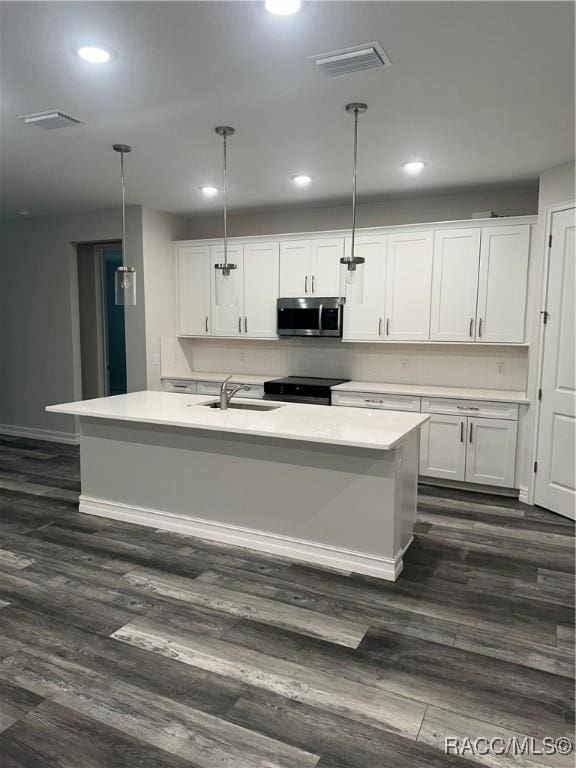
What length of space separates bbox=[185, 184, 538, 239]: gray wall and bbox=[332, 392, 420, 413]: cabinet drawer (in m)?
1.79

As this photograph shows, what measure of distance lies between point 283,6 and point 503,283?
3.30 meters

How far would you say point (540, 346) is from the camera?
14.2 feet

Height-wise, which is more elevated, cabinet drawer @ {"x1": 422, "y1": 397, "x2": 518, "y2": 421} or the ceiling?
the ceiling

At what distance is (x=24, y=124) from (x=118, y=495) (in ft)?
8.58

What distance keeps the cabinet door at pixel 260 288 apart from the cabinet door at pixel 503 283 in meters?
2.09

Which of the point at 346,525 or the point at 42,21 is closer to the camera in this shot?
the point at 42,21

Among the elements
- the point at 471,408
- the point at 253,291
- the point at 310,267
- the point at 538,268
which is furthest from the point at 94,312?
the point at 538,268

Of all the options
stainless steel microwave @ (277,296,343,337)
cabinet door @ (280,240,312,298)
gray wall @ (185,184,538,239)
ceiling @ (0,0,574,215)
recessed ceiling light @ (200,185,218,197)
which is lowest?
stainless steel microwave @ (277,296,343,337)

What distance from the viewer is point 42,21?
219 cm

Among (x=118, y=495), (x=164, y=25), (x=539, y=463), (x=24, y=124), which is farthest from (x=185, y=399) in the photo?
(x=539, y=463)

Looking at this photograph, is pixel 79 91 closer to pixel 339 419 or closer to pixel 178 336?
pixel 339 419

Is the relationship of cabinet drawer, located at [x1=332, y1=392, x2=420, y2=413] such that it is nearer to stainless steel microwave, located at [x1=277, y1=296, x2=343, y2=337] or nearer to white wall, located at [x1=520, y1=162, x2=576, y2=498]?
stainless steel microwave, located at [x1=277, y1=296, x2=343, y2=337]

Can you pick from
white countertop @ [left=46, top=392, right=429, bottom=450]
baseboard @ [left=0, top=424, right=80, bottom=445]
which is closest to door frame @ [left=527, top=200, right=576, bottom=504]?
white countertop @ [left=46, top=392, right=429, bottom=450]

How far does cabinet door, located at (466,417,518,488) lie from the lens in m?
4.55
